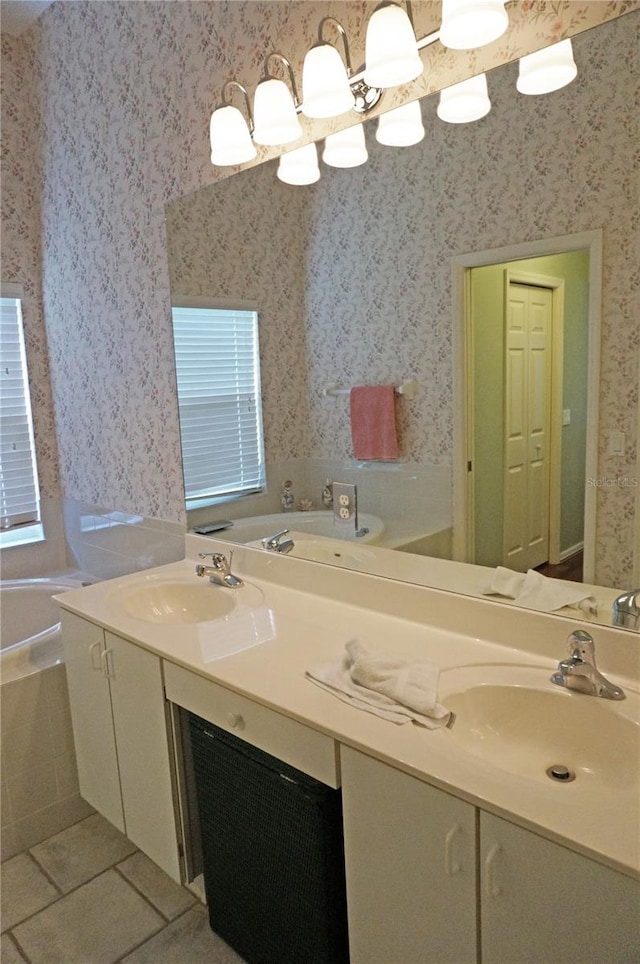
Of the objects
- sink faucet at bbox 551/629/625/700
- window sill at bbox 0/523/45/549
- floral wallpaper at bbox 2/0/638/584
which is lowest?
window sill at bbox 0/523/45/549

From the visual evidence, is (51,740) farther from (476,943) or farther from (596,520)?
(596,520)

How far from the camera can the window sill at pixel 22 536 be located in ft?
10.3

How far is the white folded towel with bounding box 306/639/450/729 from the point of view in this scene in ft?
3.72

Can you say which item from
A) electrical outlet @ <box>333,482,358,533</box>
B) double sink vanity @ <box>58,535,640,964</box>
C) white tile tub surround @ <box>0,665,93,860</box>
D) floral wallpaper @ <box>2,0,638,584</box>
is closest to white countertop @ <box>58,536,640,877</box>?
double sink vanity @ <box>58,535,640,964</box>

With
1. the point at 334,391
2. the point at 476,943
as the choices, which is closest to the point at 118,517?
the point at 334,391

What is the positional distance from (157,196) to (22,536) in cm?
182

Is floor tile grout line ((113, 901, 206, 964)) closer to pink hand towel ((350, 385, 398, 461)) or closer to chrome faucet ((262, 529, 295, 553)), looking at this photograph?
chrome faucet ((262, 529, 295, 553))

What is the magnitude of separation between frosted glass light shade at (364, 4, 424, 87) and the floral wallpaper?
63 millimetres

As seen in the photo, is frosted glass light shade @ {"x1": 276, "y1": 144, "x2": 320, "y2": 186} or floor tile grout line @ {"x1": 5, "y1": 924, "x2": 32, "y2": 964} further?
frosted glass light shade @ {"x1": 276, "y1": 144, "x2": 320, "y2": 186}

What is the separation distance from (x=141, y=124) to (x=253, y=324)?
3.13 ft

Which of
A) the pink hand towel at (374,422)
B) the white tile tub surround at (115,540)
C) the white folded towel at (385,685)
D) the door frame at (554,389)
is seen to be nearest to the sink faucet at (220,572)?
the white tile tub surround at (115,540)

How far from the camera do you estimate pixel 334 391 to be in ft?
5.92

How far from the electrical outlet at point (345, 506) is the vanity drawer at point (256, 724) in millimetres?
611

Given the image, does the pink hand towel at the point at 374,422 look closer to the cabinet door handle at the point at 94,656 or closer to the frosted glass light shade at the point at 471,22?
the frosted glass light shade at the point at 471,22
